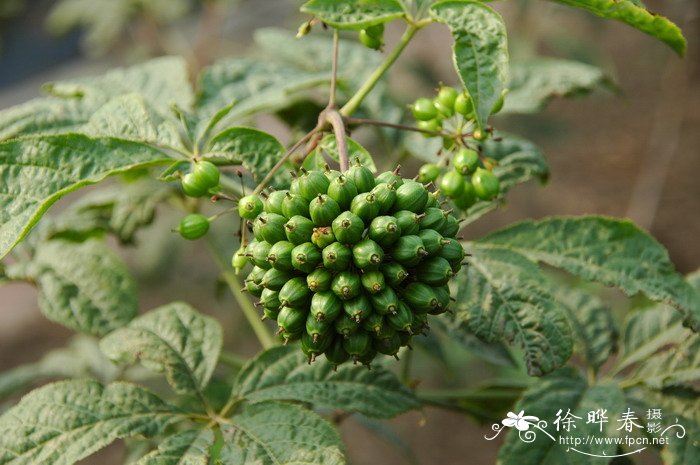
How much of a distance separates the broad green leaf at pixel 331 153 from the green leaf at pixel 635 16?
0.55 m

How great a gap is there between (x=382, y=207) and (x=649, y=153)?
22.6 ft

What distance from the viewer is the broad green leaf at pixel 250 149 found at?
1596mm

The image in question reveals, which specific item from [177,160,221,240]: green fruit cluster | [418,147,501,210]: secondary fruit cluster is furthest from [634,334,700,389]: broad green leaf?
[177,160,221,240]: green fruit cluster

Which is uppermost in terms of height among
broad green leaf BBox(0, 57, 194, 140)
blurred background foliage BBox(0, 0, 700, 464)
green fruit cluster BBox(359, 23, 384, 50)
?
broad green leaf BBox(0, 57, 194, 140)

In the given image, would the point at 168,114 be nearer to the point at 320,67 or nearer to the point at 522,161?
the point at 320,67

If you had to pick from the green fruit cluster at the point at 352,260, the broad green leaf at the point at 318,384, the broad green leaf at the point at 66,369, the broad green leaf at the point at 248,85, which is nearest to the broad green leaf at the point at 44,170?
the green fruit cluster at the point at 352,260

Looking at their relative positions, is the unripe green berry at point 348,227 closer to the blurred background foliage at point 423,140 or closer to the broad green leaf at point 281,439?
the broad green leaf at point 281,439

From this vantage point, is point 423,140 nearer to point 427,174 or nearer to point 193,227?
point 427,174

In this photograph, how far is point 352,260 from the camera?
135 centimetres

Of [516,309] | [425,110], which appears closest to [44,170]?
[425,110]

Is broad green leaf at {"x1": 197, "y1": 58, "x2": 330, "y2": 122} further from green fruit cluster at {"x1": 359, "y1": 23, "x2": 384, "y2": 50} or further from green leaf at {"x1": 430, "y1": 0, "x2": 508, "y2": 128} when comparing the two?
green leaf at {"x1": 430, "y1": 0, "x2": 508, "y2": 128}

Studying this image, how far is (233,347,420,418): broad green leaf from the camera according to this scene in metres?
1.66

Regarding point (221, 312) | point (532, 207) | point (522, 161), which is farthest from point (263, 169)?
point (532, 207)

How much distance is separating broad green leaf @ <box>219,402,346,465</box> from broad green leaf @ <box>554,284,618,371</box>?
91 centimetres
